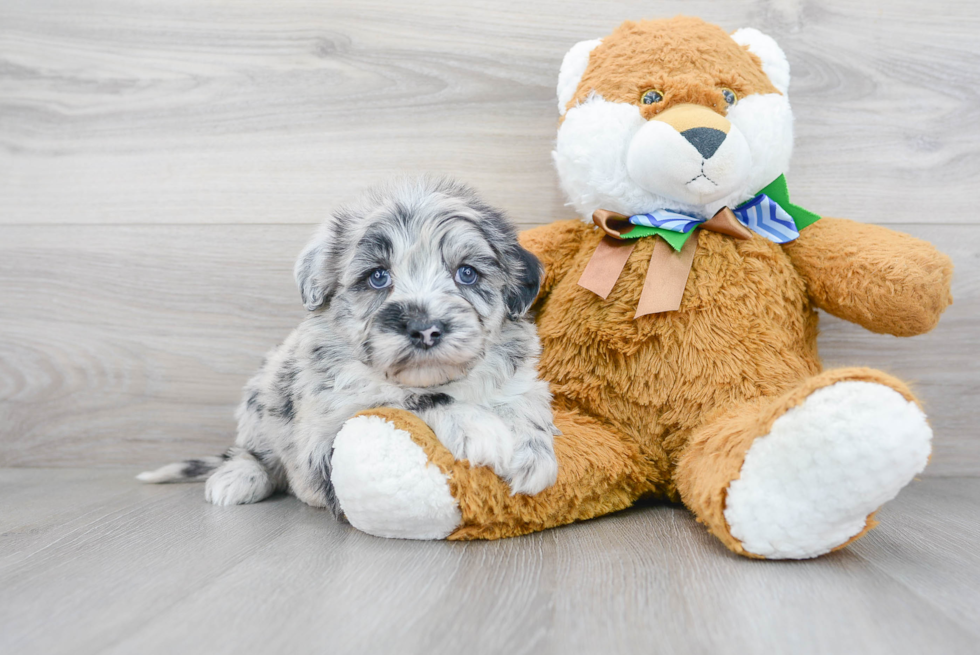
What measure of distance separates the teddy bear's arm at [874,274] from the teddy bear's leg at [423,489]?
70 cm

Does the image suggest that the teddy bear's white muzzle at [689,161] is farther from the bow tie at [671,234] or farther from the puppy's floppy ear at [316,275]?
the puppy's floppy ear at [316,275]

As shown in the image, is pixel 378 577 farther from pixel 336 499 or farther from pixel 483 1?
pixel 483 1

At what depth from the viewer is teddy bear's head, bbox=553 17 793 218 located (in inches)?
56.1

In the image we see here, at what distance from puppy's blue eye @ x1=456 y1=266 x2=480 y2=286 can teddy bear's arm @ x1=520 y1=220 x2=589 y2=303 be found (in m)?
0.28

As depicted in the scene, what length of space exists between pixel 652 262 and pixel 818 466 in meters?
0.58

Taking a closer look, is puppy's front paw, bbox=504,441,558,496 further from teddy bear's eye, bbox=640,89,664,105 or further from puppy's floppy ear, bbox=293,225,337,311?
teddy bear's eye, bbox=640,89,664,105

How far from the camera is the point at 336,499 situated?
4.49 ft

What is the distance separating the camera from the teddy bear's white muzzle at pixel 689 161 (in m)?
1.41

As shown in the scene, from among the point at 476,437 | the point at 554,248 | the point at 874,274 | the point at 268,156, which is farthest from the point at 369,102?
the point at 874,274

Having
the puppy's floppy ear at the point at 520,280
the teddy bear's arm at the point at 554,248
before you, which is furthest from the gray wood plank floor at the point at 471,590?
the teddy bear's arm at the point at 554,248

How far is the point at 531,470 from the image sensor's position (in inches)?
50.4

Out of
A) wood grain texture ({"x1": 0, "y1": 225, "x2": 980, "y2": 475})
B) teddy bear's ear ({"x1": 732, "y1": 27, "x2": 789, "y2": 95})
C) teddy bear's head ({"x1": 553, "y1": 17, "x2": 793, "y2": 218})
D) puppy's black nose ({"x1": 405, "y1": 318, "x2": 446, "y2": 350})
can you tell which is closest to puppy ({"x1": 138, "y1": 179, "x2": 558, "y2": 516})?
puppy's black nose ({"x1": 405, "y1": 318, "x2": 446, "y2": 350})

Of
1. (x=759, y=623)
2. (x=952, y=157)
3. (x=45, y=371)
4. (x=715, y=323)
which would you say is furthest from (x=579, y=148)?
(x=45, y=371)

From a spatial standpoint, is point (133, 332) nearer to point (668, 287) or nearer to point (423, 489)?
point (423, 489)
